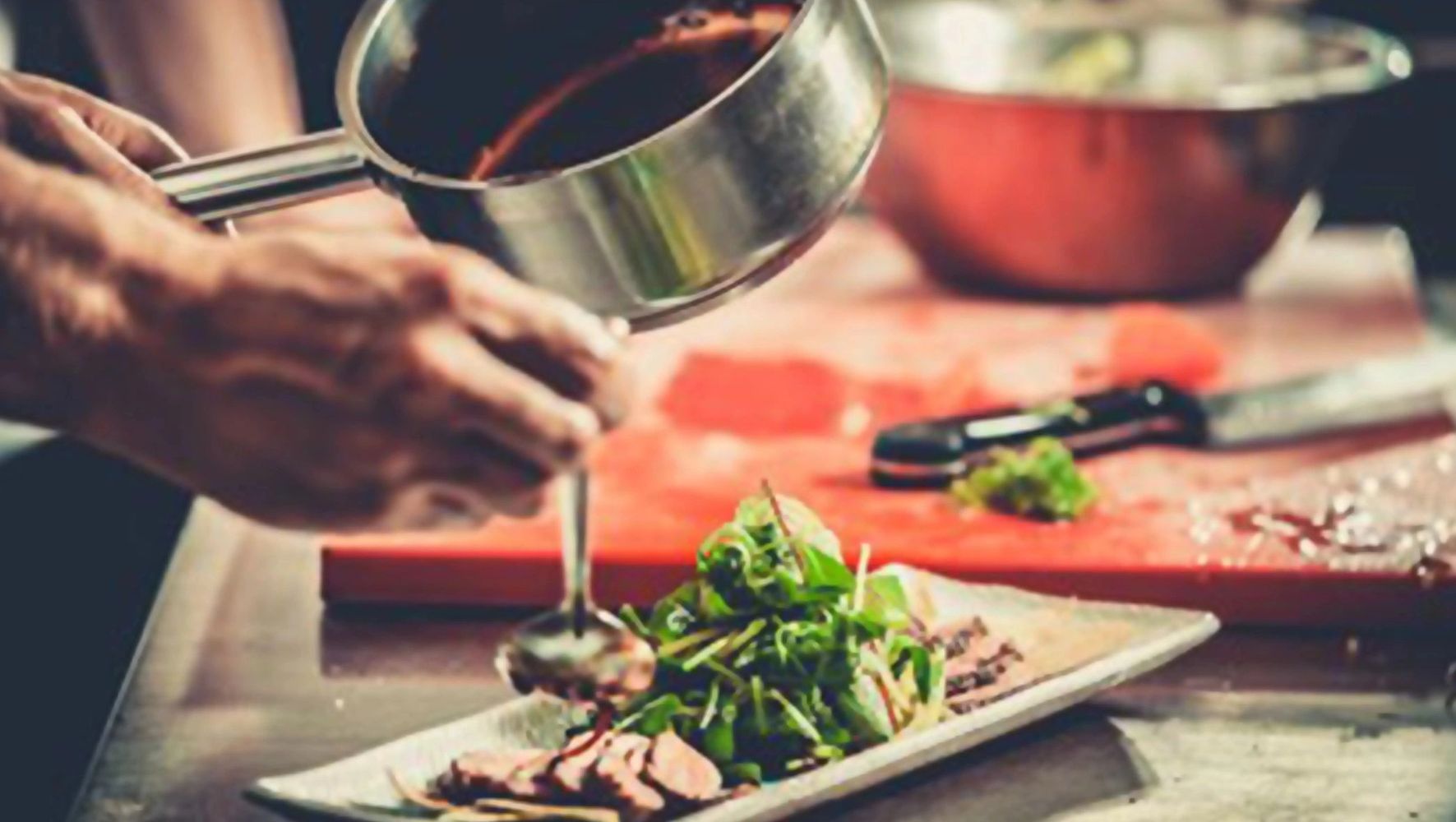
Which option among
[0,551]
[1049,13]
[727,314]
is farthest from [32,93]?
[1049,13]

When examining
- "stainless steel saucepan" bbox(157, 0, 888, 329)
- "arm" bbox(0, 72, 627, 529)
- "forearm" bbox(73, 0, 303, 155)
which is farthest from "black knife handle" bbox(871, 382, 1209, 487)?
"forearm" bbox(73, 0, 303, 155)

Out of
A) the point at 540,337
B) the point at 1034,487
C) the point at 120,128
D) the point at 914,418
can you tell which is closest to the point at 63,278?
the point at 540,337

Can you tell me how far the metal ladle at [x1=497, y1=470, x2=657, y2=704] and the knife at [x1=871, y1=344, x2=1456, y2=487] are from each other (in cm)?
75

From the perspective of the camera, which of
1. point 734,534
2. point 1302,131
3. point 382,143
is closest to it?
point 382,143

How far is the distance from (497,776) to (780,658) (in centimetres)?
20

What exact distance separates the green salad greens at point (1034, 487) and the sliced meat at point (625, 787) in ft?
2.12

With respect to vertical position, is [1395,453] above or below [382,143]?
below

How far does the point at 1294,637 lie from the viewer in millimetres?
1732

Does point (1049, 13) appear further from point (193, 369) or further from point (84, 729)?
point (193, 369)

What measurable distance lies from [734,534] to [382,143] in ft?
1.17

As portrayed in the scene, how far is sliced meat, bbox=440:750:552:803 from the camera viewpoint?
4.35ft

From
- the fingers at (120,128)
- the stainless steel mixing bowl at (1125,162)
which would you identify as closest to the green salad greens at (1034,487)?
the stainless steel mixing bowl at (1125,162)

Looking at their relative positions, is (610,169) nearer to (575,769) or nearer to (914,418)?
(575,769)

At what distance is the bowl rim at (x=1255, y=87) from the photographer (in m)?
2.42
